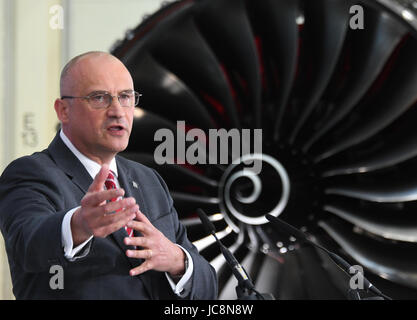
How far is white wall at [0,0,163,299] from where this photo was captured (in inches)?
47.4

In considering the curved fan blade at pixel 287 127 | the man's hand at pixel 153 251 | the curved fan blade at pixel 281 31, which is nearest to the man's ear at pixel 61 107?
the man's hand at pixel 153 251

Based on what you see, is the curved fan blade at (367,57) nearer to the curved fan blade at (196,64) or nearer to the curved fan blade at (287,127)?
the curved fan blade at (287,127)

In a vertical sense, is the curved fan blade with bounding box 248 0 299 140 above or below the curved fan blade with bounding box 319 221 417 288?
above

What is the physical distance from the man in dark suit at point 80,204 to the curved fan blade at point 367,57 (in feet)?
1.49

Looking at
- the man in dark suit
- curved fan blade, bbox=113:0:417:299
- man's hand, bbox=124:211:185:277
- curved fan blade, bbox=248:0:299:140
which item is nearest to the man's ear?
the man in dark suit

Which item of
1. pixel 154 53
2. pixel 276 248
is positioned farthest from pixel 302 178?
pixel 154 53

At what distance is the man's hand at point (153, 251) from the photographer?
54 centimetres

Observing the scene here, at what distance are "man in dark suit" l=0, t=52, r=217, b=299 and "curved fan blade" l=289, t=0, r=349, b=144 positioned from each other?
44cm

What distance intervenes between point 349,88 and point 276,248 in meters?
0.31

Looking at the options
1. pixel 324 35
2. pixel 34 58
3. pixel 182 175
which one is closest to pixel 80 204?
pixel 182 175

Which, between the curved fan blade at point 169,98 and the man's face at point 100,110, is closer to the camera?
the man's face at point 100,110

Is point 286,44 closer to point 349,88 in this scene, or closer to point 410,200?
point 349,88

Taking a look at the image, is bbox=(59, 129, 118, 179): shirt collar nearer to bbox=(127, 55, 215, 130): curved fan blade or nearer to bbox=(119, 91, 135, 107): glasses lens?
bbox=(119, 91, 135, 107): glasses lens

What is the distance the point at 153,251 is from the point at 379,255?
57cm
